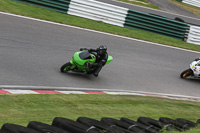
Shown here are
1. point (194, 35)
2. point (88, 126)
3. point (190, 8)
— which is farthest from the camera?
point (190, 8)

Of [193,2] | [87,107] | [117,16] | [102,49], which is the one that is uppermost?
[193,2]

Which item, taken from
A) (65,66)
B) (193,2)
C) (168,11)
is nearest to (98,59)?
(65,66)

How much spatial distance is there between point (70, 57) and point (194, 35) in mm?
9492

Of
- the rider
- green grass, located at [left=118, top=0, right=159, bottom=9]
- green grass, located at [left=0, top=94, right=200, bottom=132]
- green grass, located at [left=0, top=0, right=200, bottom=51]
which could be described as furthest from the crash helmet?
green grass, located at [left=118, top=0, right=159, bottom=9]

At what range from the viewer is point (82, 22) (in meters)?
17.5

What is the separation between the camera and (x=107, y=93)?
10.8 m

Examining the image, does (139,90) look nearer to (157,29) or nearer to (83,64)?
(83,64)

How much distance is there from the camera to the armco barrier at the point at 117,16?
59.6ft

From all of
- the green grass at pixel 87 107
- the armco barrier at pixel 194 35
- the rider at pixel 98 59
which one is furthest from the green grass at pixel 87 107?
the armco barrier at pixel 194 35

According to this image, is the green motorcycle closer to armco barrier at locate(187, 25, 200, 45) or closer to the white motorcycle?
the white motorcycle

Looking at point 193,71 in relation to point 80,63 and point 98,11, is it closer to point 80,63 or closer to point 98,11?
point 80,63

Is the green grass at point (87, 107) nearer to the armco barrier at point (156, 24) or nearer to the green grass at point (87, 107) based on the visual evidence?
the green grass at point (87, 107)

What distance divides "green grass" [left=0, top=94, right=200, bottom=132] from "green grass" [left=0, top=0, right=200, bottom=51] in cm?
737

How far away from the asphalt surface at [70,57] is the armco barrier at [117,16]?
221 centimetres
